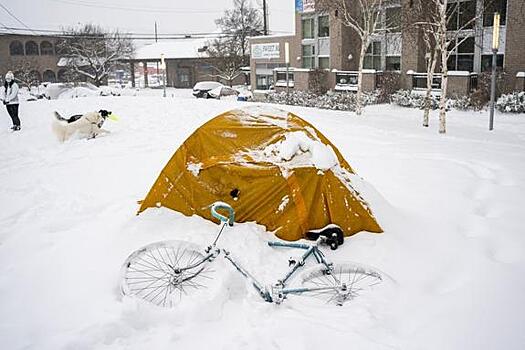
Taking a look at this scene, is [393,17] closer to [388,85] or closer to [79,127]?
[388,85]

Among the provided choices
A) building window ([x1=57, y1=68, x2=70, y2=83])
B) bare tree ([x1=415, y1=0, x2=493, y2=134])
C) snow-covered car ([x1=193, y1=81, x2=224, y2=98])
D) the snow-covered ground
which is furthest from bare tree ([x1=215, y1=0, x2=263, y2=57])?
the snow-covered ground

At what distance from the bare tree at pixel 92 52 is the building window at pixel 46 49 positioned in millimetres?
3647

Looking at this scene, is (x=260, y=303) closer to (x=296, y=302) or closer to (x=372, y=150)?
(x=296, y=302)

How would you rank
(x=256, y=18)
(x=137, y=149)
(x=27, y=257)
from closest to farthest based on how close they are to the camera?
(x=27, y=257), (x=137, y=149), (x=256, y=18)

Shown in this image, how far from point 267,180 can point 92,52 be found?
134ft

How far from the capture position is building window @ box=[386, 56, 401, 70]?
80.1ft

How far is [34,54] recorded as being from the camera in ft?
158

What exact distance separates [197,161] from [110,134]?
24.2 ft

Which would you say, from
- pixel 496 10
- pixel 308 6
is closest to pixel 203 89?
pixel 308 6

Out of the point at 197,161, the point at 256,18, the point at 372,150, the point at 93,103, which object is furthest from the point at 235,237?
the point at 256,18

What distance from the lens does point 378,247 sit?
496 centimetres

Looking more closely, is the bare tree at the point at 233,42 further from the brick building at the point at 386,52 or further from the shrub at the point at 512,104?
the shrub at the point at 512,104

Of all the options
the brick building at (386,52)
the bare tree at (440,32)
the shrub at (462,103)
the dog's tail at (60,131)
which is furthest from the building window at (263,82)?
the dog's tail at (60,131)

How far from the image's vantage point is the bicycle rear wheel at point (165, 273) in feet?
13.4
